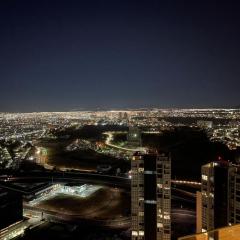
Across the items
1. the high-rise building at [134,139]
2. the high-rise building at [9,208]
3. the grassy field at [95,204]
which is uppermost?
the high-rise building at [134,139]

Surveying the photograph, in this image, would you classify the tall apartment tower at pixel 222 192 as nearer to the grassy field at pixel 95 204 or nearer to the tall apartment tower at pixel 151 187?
the tall apartment tower at pixel 151 187

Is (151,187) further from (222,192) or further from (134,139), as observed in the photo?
(134,139)

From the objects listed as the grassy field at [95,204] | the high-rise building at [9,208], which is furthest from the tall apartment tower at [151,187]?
the high-rise building at [9,208]

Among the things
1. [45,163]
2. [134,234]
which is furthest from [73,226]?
[45,163]

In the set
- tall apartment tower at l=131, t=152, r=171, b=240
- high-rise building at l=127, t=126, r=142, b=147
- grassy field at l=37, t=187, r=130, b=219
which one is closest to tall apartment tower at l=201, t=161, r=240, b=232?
tall apartment tower at l=131, t=152, r=171, b=240

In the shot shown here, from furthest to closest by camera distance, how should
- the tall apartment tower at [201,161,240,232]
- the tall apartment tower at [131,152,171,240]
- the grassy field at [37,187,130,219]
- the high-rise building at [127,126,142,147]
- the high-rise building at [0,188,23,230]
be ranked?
the high-rise building at [127,126,142,147]
the grassy field at [37,187,130,219]
the high-rise building at [0,188,23,230]
the tall apartment tower at [131,152,171,240]
the tall apartment tower at [201,161,240,232]

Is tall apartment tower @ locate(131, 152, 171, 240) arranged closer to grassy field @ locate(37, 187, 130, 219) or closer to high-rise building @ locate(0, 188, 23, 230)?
grassy field @ locate(37, 187, 130, 219)
